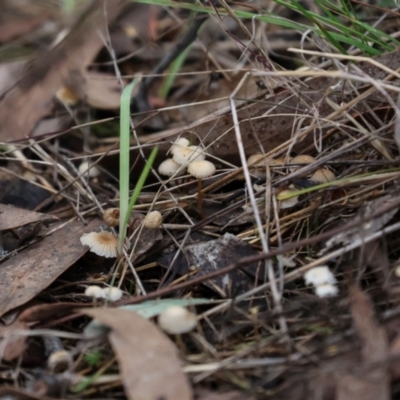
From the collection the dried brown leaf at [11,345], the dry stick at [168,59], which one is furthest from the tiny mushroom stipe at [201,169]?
the dry stick at [168,59]

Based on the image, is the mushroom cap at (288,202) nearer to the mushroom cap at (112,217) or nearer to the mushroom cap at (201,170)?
the mushroom cap at (201,170)

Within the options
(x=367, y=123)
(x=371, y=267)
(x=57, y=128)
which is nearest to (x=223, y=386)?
(x=371, y=267)

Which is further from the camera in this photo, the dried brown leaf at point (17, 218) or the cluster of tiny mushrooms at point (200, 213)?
the dried brown leaf at point (17, 218)

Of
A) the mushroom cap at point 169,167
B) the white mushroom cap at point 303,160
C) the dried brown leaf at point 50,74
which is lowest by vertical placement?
the white mushroom cap at point 303,160

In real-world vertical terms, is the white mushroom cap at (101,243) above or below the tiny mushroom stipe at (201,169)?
below

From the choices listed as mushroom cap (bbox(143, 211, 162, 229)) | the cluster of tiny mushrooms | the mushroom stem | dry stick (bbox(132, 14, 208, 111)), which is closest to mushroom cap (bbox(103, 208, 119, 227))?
the cluster of tiny mushrooms

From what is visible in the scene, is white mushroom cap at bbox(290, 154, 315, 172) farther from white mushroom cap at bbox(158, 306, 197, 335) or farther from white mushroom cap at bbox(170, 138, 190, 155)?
white mushroom cap at bbox(158, 306, 197, 335)

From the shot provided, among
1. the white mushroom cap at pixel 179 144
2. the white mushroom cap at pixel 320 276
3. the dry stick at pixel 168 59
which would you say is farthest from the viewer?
the dry stick at pixel 168 59
